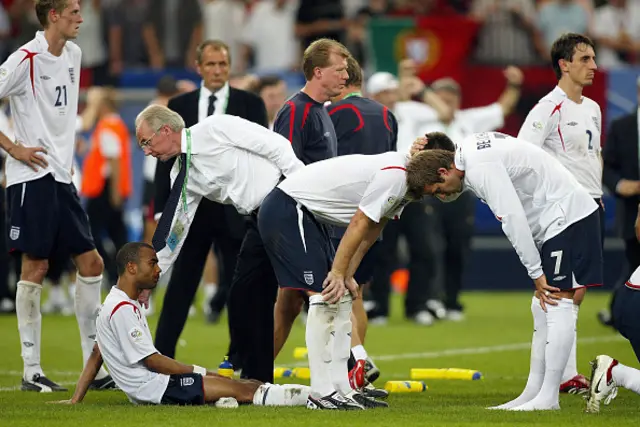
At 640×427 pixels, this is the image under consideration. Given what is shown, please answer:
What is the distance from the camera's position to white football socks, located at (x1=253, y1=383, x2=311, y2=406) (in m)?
8.41

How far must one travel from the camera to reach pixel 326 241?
837 centimetres

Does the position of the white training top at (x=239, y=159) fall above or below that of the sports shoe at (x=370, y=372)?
above

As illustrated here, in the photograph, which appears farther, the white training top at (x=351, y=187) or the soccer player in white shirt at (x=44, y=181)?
the soccer player in white shirt at (x=44, y=181)

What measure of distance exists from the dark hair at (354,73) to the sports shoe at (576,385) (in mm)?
2930

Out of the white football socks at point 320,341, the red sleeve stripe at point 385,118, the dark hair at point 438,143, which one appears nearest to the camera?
the white football socks at point 320,341

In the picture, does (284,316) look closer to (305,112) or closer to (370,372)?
(370,372)

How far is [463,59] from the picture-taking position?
2045 cm

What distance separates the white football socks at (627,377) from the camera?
26.5ft

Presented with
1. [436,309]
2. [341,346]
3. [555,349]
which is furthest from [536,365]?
[436,309]

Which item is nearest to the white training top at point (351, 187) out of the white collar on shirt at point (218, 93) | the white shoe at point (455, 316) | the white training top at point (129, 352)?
the white training top at point (129, 352)

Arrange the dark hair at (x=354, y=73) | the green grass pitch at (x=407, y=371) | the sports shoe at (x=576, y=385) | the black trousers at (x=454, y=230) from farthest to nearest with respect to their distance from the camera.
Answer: the black trousers at (x=454, y=230)
the dark hair at (x=354, y=73)
the sports shoe at (x=576, y=385)
the green grass pitch at (x=407, y=371)

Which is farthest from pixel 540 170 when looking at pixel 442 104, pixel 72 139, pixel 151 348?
pixel 442 104

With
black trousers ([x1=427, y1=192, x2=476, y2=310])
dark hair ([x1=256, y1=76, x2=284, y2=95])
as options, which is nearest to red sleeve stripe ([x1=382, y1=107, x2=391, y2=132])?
dark hair ([x1=256, y1=76, x2=284, y2=95])

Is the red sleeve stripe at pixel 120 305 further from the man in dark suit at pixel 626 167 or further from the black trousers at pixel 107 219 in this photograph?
the black trousers at pixel 107 219
